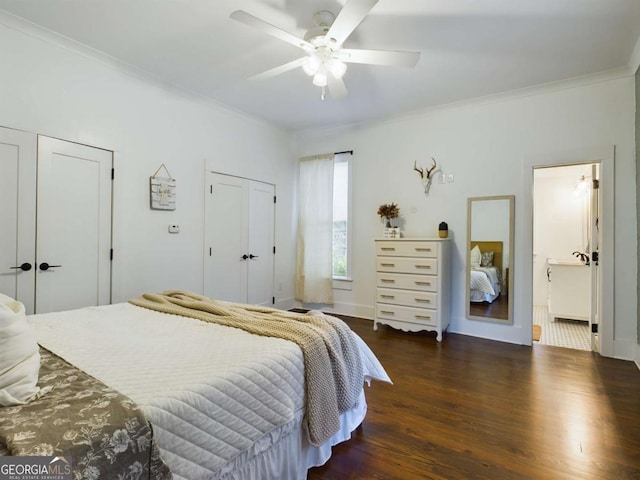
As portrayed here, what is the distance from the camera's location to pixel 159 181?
3432 millimetres

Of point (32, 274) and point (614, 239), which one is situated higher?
point (614, 239)

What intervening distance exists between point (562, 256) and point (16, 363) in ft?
23.2

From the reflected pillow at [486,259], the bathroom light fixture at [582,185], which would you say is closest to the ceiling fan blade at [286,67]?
the reflected pillow at [486,259]

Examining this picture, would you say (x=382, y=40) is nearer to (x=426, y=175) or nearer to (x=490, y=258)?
(x=426, y=175)

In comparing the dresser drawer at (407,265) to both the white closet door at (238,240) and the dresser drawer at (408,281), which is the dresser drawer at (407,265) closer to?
the dresser drawer at (408,281)

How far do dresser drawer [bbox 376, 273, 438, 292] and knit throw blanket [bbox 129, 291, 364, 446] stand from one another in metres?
2.15

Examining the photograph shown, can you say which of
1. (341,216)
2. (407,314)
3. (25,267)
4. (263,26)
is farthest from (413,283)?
(25,267)

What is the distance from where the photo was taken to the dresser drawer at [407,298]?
3.74 metres

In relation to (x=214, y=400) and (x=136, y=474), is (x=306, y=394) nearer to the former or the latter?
(x=214, y=400)

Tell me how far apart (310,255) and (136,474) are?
418cm

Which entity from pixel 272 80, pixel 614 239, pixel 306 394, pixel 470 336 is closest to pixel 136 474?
pixel 306 394

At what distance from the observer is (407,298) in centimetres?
391

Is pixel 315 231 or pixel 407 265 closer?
pixel 407 265

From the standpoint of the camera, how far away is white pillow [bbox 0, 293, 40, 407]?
97cm
